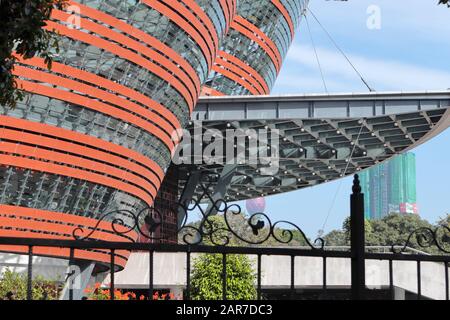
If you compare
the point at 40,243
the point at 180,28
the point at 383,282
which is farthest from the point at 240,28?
the point at 40,243

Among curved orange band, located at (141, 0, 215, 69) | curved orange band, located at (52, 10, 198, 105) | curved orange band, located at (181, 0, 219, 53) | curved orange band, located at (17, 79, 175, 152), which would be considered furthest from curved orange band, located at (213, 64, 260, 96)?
curved orange band, located at (17, 79, 175, 152)

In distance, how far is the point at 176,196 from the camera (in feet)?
214

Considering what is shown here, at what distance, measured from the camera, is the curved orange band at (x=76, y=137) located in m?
33.1

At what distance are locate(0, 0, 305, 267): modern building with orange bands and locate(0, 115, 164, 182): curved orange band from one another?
0.04 meters

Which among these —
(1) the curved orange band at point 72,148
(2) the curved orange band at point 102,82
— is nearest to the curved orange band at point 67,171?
(1) the curved orange band at point 72,148

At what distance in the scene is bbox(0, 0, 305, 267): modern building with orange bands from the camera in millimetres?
33438

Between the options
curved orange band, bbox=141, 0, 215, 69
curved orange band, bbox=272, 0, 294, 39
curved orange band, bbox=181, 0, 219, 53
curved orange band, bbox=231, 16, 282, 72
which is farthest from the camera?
curved orange band, bbox=272, 0, 294, 39

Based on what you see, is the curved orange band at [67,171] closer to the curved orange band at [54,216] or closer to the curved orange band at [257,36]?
the curved orange band at [54,216]

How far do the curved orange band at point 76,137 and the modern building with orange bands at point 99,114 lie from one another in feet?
0.13

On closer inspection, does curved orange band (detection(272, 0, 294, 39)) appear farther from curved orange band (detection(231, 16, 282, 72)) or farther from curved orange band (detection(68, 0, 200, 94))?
curved orange band (detection(68, 0, 200, 94))

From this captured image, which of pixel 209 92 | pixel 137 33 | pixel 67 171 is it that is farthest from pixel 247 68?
pixel 67 171

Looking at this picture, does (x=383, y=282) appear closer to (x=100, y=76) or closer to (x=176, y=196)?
(x=100, y=76)

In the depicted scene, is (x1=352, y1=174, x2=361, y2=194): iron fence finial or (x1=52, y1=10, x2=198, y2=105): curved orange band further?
(x1=52, y1=10, x2=198, y2=105): curved orange band
